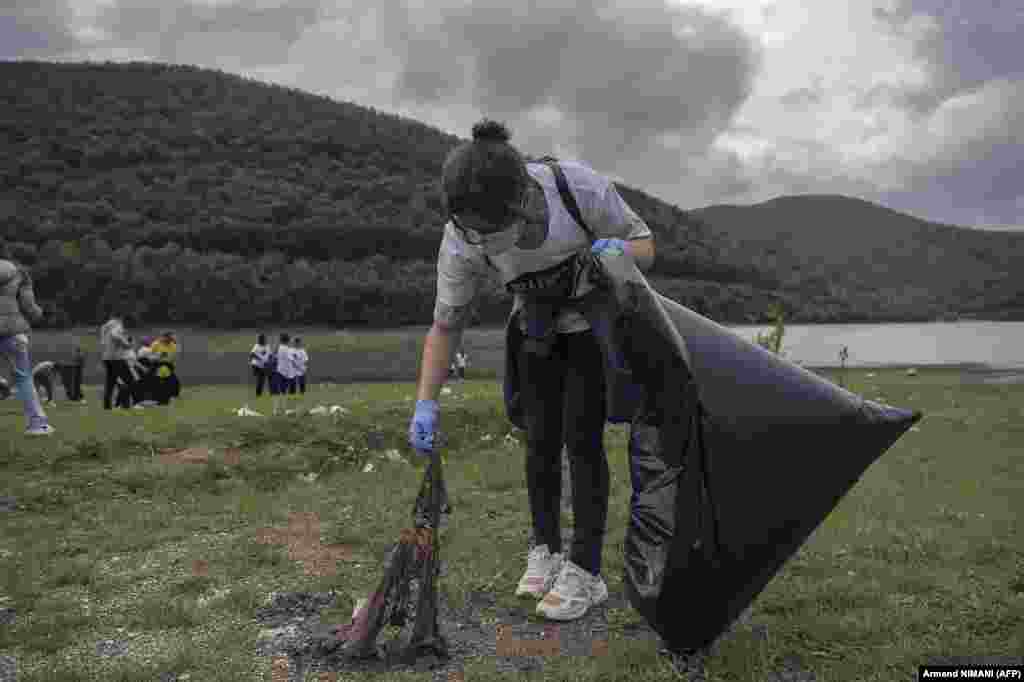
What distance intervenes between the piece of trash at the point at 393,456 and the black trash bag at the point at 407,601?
5.86 metres

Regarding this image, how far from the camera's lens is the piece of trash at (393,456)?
9655 millimetres

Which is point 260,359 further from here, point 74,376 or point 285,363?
point 74,376

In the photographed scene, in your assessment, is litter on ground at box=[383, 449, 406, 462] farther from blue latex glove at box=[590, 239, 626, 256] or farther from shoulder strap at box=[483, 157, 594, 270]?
blue latex glove at box=[590, 239, 626, 256]

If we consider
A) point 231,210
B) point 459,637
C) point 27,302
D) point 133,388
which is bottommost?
point 133,388

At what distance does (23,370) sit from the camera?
962 cm

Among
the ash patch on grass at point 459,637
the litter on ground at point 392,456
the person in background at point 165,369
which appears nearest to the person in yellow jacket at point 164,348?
the person in background at point 165,369

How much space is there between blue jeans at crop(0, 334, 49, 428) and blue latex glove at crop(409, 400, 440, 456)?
7819mm

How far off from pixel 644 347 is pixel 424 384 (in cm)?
127

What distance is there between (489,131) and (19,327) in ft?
27.8

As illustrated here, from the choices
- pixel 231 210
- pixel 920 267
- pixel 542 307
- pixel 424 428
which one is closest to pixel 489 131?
pixel 542 307

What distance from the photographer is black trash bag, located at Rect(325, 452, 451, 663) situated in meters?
3.65

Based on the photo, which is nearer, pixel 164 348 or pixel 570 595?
pixel 570 595

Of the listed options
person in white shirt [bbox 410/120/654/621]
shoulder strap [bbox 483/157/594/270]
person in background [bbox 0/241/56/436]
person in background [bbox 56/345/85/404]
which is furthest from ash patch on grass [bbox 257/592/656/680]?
person in background [bbox 56/345/85/404]

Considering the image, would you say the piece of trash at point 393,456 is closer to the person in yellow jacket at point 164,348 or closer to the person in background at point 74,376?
the person in yellow jacket at point 164,348
